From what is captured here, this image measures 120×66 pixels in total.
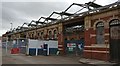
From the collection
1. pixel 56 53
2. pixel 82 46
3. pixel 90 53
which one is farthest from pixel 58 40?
pixel 90 53

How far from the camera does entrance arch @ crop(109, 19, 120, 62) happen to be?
22.7 meters

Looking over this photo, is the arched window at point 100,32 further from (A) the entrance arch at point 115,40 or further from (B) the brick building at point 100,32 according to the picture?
(A) the entrance arch at point 115,40

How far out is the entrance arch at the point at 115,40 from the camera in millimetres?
22656

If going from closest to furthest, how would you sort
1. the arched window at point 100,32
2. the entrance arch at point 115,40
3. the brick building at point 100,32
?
the entrance arch at point 115,40
the brick building at point 100,32
the arched window at point 100,32

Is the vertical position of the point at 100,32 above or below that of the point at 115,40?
above

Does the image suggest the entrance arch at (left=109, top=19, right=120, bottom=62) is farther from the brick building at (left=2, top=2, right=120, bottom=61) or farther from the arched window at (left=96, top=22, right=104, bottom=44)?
the arched window at (left=96, top=22, right=104, bottom=44)

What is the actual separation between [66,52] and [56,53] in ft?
8.84

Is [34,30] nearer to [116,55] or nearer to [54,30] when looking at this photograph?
[54,30]

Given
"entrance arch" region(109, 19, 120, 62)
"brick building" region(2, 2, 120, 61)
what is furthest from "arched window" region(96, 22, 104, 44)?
"entrance arch" region(109, 19, 120, 62)

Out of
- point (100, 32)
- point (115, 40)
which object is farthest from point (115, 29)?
point (100, 32)

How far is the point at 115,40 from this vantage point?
23.0m

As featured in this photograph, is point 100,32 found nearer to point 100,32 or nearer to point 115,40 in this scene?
point 100,32

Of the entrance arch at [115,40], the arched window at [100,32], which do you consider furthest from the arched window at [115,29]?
the arched window at [100,32]

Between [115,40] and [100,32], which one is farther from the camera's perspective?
[100,32]
